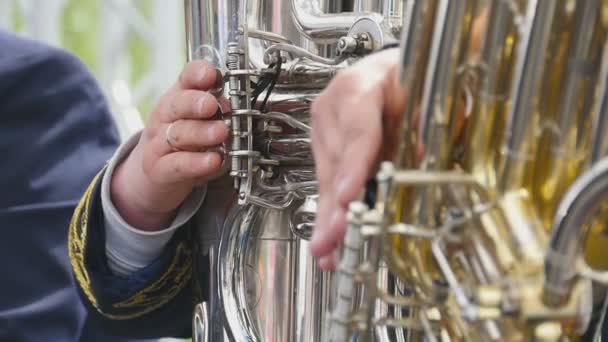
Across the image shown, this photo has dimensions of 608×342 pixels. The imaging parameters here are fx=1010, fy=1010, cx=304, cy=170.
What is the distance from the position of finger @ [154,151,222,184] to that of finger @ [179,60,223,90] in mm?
41

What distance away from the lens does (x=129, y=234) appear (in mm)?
662

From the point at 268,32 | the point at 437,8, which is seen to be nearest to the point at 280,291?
the point at 268,32

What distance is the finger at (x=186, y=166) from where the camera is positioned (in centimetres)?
59

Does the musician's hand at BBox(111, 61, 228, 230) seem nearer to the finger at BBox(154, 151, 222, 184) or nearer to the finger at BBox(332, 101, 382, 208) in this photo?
the finger at BBox(154, 151, 222, 184)

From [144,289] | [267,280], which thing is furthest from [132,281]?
[267,280]

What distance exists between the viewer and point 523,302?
31 centimetres

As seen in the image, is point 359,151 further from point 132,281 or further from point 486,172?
point 132,281

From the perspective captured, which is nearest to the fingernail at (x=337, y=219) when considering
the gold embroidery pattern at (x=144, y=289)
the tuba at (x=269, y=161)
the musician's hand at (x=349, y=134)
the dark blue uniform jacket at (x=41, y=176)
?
the musician's hand at (x=349, y=134)

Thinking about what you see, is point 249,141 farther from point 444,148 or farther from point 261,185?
point 444,148

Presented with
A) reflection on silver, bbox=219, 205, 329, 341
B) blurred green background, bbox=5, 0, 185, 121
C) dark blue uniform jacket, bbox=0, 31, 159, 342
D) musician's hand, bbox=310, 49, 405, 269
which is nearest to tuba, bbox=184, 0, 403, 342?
reflection on silver, bbox=219, 205, 329, 341

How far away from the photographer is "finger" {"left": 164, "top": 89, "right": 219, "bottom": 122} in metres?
0.59

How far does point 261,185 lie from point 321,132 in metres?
0.19

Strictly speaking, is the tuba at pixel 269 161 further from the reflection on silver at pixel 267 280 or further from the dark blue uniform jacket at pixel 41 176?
the dark blue uniform jacket at pixel 41 176

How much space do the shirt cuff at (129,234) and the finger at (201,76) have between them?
0.07 m
